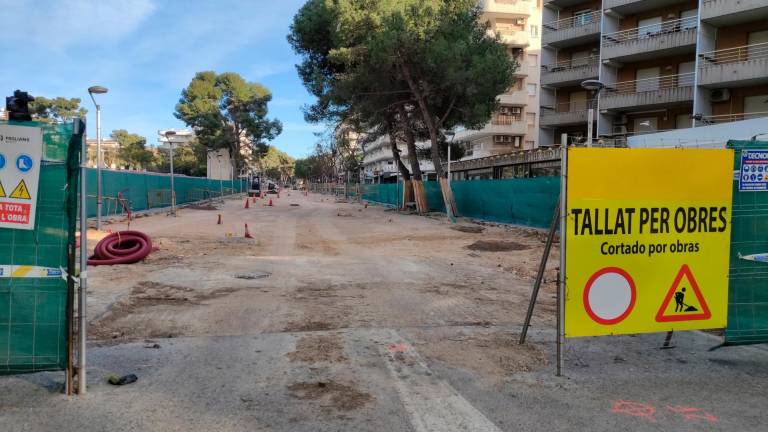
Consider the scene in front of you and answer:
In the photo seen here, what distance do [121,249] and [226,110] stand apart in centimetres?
6223

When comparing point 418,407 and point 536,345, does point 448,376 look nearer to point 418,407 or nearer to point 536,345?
point 418,407

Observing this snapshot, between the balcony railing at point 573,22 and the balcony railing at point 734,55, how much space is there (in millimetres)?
9936

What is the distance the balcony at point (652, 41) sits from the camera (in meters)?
32.5

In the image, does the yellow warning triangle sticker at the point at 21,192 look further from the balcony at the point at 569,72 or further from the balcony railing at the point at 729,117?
the balcony at the point at 569,72

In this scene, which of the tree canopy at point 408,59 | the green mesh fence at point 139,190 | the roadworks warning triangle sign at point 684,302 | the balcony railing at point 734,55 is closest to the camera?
the roadworks warning triangle sign at point 684,302

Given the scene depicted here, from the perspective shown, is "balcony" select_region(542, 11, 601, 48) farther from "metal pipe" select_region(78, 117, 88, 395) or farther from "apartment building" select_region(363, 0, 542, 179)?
"metal pipe" select_region(78, 117, 88, 395)

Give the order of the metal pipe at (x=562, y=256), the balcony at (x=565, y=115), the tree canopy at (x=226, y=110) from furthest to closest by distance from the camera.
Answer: the tree canopy at (x=226, y=110), the balcony at (x=565, y=115), the metal pipe at (x=562, y=256)

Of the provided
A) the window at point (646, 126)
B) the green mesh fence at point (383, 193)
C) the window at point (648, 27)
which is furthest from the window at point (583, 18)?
the green mesh fence at point (383, 193)

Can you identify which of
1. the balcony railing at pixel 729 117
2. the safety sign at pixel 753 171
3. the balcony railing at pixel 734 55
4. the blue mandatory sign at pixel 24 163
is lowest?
the blue mandatory sign at pixel 24 163

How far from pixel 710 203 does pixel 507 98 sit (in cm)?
5272

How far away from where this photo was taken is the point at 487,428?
137 inches

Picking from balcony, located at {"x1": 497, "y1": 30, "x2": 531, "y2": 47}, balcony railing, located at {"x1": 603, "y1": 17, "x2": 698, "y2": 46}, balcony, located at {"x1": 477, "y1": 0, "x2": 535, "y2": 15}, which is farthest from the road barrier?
balcony, located at {"x1": 477, "y1": 0, "x2": 535, "y2": 15}

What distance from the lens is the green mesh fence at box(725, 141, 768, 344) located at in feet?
15.9

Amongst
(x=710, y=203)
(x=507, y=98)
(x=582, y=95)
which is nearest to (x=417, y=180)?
(x=582, y=95)
